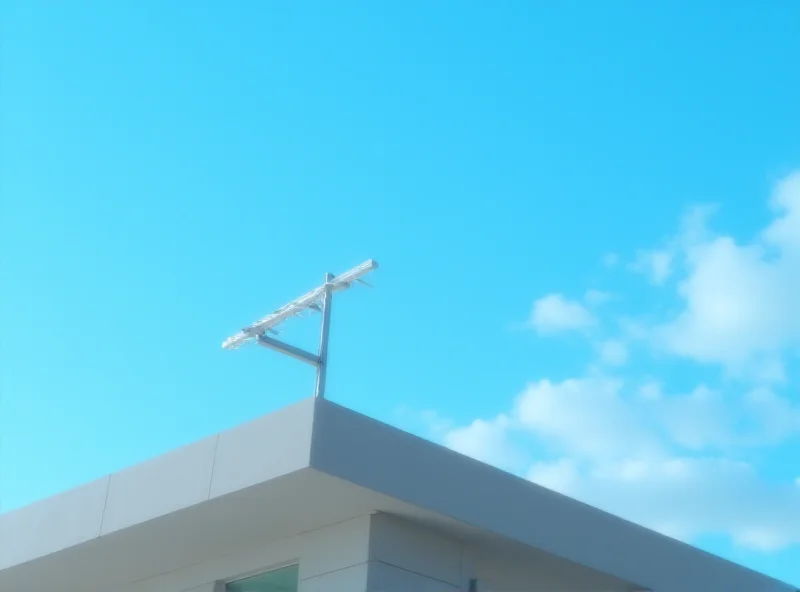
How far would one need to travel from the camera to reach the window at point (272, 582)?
1023 cm

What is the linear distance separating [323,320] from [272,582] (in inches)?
102

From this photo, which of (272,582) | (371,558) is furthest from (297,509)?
(272,582)

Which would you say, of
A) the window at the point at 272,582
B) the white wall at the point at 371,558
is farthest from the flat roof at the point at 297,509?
the window at the point at 272,582

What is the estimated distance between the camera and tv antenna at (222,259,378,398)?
1083 cm

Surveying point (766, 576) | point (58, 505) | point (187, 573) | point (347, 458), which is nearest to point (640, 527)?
point (766, 576)

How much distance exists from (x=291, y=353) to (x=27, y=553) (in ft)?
10.7

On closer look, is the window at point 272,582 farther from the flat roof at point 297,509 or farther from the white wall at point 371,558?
the flat roof at point 297,509

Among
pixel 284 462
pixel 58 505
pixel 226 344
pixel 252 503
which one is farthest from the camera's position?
pixel 226 344

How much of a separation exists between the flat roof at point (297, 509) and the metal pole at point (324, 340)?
1.40 meters

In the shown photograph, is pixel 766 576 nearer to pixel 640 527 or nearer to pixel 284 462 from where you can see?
pixel 640 527

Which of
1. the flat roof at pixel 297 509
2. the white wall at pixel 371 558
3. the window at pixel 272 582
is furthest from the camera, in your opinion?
the window at pixel 272 582

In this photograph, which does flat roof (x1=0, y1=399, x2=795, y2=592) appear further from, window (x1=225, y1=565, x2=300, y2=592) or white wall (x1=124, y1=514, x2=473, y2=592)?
window (x1=225, y1=565, x2=300, y2=592)

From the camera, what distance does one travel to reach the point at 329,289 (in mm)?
11172

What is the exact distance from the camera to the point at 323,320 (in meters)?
11.1
